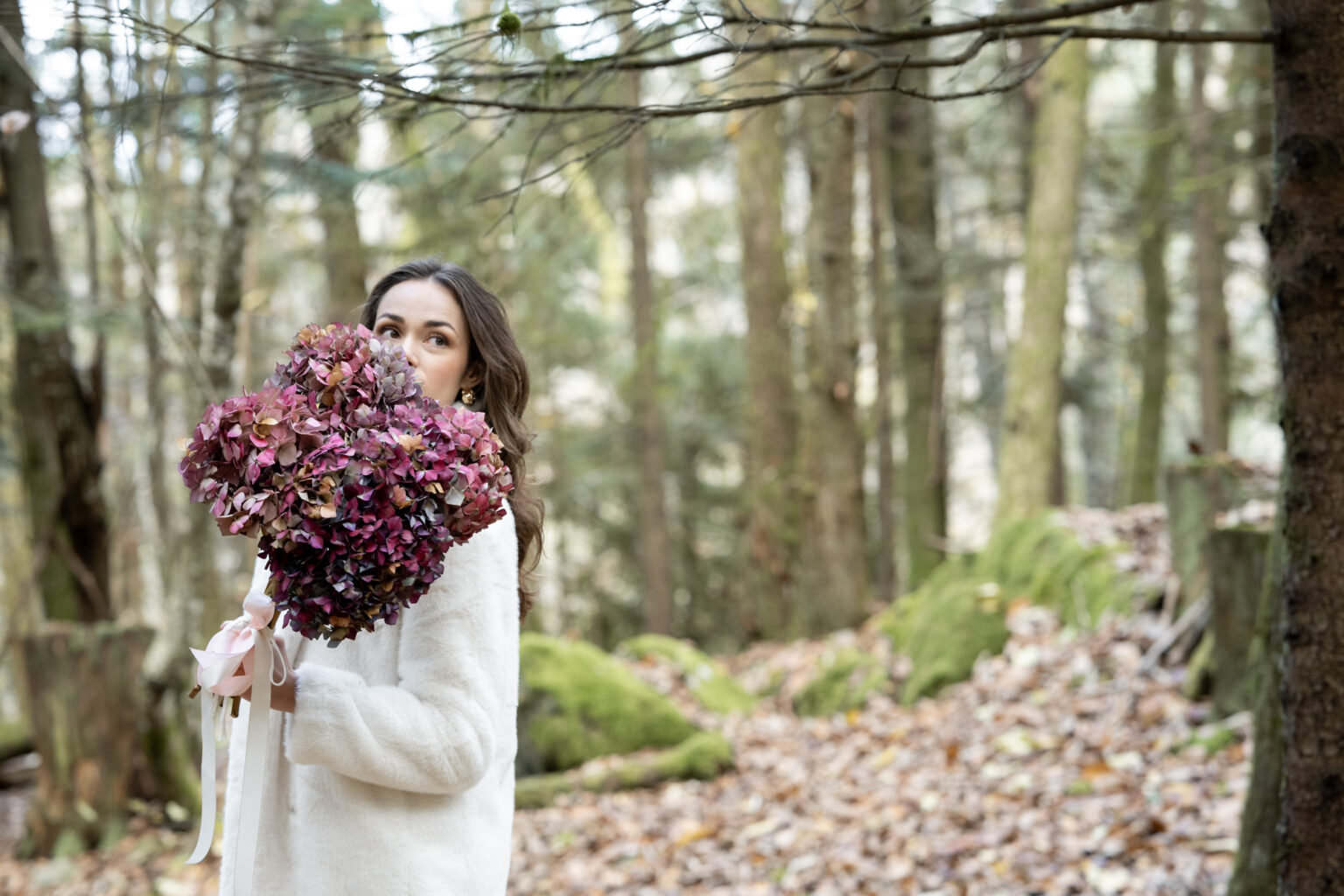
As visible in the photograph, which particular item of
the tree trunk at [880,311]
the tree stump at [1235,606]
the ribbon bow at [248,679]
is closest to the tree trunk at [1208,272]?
the tree trunk at [880,311]

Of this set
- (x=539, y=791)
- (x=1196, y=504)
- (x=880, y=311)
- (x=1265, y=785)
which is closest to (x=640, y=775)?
(x=539, y=791)

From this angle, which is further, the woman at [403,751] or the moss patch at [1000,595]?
the moss patch at [1000,595]

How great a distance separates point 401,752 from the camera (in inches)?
70.7

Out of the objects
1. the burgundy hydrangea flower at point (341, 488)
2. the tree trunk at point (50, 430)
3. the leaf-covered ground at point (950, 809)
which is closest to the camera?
the burgundy hydrangea flower at point (341, 488)

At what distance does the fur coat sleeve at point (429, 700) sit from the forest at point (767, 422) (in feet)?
1.82

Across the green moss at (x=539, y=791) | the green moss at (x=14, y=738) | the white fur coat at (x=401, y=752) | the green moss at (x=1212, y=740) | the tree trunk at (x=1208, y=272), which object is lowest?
the green moss at (x=14, y=738)

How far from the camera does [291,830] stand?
1929 millimetres

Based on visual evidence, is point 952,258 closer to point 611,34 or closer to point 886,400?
point 886,400

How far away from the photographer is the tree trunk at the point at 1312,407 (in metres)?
2.45

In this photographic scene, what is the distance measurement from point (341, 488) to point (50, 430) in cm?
735

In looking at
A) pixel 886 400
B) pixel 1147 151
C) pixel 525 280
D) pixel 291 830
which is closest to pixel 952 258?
pixel 886 400

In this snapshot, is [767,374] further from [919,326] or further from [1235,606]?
[1235,606]

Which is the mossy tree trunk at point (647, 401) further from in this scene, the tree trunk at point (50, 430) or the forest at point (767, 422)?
the tree trunk at point (50, 430)

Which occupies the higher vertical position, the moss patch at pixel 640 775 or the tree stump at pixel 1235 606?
the tree stump at pixel 1235 606
